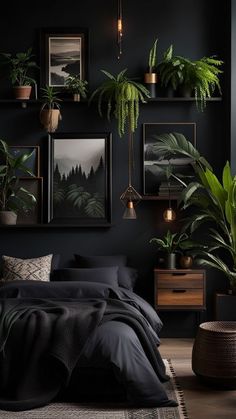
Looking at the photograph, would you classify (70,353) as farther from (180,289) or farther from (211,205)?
(211,205)

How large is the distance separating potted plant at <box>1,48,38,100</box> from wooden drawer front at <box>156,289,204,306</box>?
2.42 metres

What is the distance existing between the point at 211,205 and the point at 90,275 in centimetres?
138

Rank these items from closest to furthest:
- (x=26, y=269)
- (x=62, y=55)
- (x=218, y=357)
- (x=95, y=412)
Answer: (x=95, y=412) → (x=218, y=357) → (x=26, y=269) → (x=62, y=55)

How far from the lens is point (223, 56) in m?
7.73

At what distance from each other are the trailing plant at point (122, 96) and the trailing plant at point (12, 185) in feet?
3.16

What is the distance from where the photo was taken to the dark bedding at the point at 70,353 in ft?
16.8

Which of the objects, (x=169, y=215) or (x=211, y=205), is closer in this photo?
(x=211, y=205)

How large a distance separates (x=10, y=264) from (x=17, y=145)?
51.1 inches

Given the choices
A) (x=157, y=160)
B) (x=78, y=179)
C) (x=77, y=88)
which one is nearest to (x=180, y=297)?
(x=157, y=160)

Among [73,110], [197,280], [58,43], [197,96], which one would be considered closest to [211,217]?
[197,280]

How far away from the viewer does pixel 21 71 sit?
24.8ft

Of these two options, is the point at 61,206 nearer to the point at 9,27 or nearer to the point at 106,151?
the point at 106,151

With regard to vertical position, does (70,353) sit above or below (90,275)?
below

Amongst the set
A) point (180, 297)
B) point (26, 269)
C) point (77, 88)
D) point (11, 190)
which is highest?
point (77, 88)
